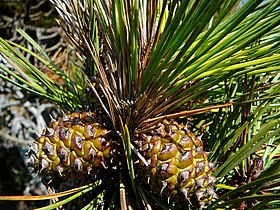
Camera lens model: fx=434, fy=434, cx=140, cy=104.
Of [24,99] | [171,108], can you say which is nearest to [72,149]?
[171,108]

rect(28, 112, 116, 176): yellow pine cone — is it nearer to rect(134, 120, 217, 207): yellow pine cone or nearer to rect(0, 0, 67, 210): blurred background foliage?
rect(134, 120, 217, 207): yellow pine cone

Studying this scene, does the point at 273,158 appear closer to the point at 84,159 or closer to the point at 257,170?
the point at 257,170

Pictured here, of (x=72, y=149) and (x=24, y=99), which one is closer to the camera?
(x=72, y=149)

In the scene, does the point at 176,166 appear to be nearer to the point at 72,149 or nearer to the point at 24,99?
the point at 72,149

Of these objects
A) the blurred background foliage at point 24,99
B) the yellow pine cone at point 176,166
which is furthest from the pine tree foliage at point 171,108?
the blurred background foliage at point 24,99

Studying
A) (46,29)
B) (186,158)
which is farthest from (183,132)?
(46,29)

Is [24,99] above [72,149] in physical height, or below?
above

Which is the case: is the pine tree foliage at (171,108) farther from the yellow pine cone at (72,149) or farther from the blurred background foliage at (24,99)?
the blurred background foliage at (24,99)

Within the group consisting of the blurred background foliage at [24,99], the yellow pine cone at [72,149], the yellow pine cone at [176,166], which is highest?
the blurred background foliage at [24,99]
